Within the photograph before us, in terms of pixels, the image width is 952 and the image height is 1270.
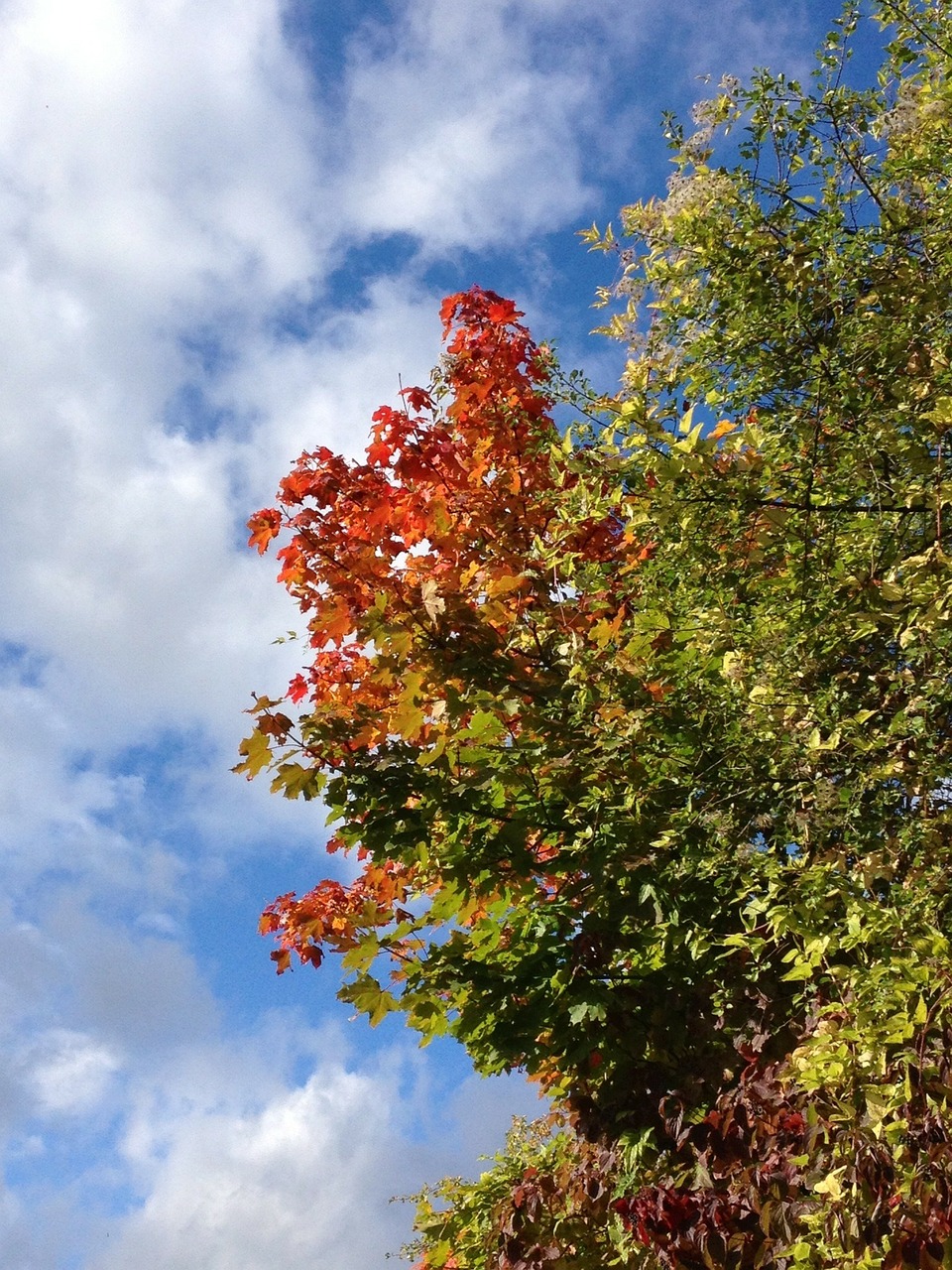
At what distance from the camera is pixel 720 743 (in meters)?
5.34

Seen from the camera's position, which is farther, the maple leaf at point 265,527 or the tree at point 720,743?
the maple leaf at point 265,527

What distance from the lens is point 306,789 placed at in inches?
225

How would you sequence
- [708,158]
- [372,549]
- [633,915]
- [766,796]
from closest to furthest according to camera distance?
[766,796], [633,915], [708,158], [372,549]

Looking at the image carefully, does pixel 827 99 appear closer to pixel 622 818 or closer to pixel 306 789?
pixel 622 818

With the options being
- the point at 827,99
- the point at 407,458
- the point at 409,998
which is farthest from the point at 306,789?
the point at 827,99

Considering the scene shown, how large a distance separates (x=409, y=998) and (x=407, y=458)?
4027 mm

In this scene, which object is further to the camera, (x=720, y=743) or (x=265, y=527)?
(x=265, y=527)

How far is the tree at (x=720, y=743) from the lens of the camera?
14.5ft

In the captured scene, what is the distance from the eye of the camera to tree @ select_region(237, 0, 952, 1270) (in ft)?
14.5

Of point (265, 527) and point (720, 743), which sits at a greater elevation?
point (265, 527)

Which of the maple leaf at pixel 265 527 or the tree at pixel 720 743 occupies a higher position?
the maple leaf at pixel 265 527

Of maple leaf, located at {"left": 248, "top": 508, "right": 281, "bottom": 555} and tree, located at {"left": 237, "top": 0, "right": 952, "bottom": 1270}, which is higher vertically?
maple leaf, located at {"left": 248, "top": 508, "right": 281, "bottom": 555}

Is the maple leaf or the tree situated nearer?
the tree

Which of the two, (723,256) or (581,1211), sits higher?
(723,256)
